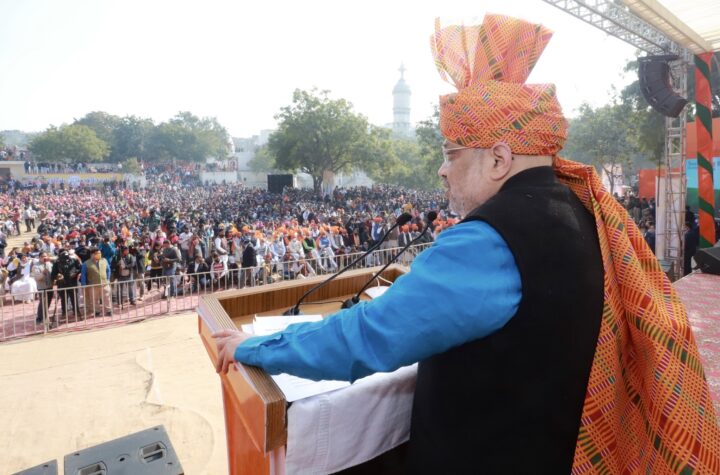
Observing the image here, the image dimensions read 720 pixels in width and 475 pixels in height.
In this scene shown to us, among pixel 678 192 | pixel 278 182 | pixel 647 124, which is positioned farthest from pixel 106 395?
pixel 278 182

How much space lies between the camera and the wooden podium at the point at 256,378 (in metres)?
0.95

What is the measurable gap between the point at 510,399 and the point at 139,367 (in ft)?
20.3

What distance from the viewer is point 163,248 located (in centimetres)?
1099

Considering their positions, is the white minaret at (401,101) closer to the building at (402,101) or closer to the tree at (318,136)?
the building at (402,101)

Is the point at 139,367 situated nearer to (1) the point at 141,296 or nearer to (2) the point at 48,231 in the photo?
(1) the point at 141,296

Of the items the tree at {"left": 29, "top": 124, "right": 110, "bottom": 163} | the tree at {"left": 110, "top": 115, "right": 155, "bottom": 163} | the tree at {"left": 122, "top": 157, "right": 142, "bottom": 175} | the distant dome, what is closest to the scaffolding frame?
the tree at {"left": 122, "top": 157, "right": 142, "bottom": 175}

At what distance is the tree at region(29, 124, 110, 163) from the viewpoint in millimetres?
45719

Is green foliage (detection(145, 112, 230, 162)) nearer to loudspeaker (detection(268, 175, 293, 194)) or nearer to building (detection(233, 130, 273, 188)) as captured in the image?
building (detection(233, 130, 273, 188))

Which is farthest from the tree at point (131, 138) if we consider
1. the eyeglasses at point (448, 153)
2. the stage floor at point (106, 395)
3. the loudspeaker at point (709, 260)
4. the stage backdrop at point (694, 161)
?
the eyeglasses at point (448, 153)

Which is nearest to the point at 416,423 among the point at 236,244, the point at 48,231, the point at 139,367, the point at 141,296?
the point at 139,367

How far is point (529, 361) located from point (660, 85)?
10.1 meters

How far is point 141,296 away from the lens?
10.3 meters

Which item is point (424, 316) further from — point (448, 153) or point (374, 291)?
point (374, 291)

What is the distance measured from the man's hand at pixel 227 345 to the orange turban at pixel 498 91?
73cm
